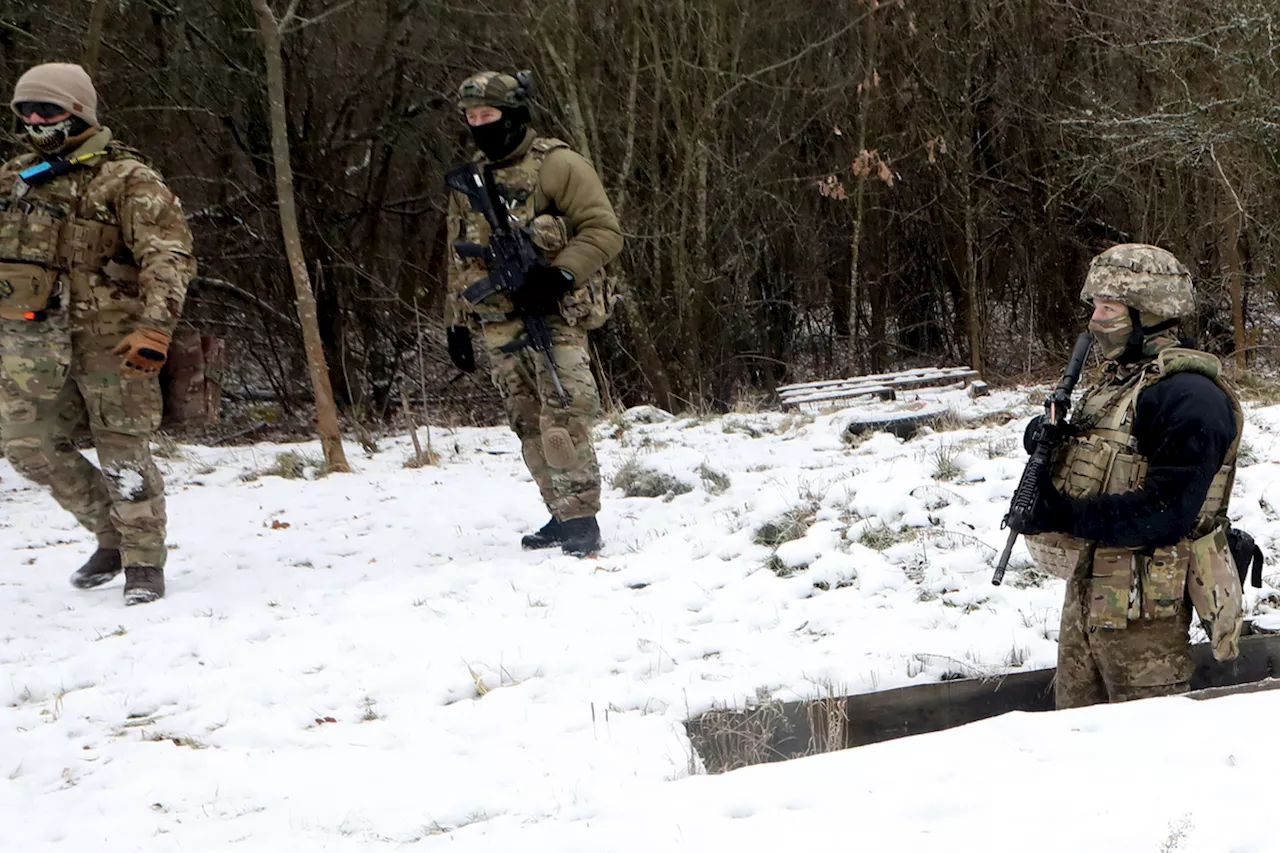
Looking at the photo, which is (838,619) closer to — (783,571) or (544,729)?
(783,571)

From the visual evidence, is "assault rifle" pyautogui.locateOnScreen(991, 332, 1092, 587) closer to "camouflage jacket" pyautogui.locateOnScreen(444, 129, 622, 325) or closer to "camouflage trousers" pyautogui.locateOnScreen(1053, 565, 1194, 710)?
"camouflage trousers" pyautogui.locateOnScreen(1053, 565, 1194, 710)

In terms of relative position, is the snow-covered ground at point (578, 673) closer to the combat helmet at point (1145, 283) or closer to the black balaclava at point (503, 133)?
Result: the combat helmet at point (1145, 283)

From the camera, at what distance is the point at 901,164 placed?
476 inches

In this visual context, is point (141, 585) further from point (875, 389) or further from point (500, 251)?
point (875, 389)

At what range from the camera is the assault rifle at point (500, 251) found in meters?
5.04

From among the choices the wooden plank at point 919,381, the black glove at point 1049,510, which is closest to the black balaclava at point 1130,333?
the black glove at point 1049,510

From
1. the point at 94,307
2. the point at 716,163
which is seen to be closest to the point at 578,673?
the point at 94,307

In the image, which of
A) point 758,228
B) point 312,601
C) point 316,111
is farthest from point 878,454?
point 316,111

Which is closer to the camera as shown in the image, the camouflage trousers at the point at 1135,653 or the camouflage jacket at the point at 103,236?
the camouflage trousers at the point at 1135,653

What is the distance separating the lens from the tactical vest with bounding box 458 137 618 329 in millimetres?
5086

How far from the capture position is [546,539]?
554 centimetres

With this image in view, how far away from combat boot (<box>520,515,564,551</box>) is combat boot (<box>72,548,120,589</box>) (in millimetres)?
1791

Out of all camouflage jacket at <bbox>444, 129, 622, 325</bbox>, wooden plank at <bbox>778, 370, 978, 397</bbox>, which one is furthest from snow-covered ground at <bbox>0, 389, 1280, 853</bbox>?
wooden plank at <bbox>778, 370, 978, 397</bbox>

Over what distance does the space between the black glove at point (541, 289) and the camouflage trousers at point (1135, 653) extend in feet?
8.19
